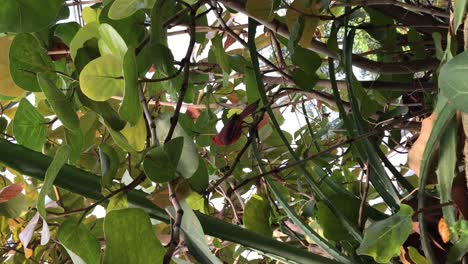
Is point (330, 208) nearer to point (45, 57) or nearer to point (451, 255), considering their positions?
point (451, 255)

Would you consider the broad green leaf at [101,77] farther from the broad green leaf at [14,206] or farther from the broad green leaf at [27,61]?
the broad green leaf at [14,206]

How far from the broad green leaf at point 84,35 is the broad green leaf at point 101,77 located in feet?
0.13

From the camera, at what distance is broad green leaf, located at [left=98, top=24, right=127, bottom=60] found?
0.30m

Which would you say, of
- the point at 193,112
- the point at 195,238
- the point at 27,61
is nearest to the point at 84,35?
the point at 27,61

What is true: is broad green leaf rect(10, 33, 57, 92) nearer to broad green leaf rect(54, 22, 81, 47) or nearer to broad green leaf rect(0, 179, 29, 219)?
broad green leaf rect(54, 22, 81, 47)

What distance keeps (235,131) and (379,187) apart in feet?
0.40

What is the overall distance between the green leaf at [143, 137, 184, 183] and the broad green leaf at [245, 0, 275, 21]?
0.12 meters

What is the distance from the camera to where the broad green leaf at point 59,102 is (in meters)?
0.30

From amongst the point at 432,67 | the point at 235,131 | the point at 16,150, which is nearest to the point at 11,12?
the point at 16,150

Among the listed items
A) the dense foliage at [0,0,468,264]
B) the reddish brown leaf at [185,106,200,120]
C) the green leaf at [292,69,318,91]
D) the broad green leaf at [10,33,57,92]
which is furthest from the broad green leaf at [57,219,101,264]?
the reddish brown leaf at [185,106,200,120]

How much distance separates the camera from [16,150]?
0.31 m

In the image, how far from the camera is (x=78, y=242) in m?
0.30

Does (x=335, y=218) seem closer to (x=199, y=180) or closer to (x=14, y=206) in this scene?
(x=199, y=180)

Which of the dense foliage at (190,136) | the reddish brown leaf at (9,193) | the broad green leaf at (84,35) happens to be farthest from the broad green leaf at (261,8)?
the reddish brown leaf at (9,193)
